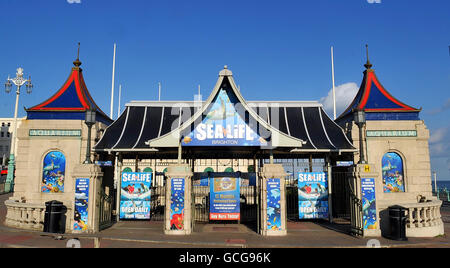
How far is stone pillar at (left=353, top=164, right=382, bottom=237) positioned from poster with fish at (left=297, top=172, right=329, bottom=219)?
388cm

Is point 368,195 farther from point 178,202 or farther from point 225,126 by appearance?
point 178,202

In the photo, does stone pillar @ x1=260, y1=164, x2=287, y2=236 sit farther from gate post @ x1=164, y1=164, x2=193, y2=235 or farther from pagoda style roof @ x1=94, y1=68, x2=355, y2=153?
gate post @ x1=164, y1=164, x2=193, y2=235

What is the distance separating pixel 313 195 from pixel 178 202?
8.47 m

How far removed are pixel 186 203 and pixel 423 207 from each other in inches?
465

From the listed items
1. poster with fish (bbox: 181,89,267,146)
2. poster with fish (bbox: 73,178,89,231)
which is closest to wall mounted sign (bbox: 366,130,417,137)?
poster with fish (bbox: 181,89,267,146)

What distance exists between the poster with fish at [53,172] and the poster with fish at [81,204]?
5.75 meters

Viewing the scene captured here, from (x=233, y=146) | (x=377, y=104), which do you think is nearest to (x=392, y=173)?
(x=377, y=104)

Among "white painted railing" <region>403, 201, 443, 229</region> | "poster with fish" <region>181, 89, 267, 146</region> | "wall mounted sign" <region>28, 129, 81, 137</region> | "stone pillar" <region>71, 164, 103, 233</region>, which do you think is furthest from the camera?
"wall mounted sign" <region>28, 129, 81, 137</region>

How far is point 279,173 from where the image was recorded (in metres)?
14.4

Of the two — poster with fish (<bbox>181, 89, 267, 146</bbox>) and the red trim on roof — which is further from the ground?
the red trim on roof

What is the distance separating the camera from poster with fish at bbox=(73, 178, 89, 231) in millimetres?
14125

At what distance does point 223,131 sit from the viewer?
14.8 meters
